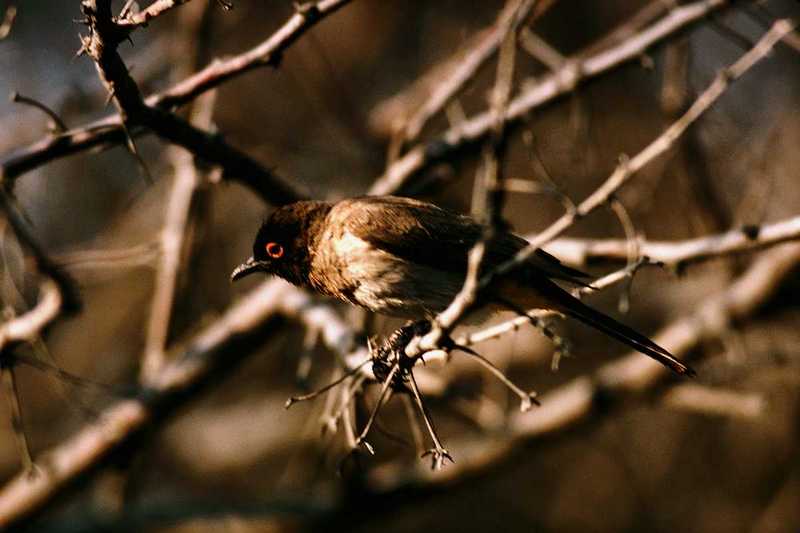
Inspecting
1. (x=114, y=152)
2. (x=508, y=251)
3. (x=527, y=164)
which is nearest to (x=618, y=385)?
(x=508, y=251)

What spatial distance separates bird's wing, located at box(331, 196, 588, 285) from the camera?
392 centimetres

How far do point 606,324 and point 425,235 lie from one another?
0.92 meters

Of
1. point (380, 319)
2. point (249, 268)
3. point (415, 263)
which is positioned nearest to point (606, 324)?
point (415, 263)

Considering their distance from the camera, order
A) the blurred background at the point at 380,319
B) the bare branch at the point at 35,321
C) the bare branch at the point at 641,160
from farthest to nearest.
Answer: the blurred background at the point at 380,319, the bare branch at the point at 35,321, the bare branch at the point at 641,160

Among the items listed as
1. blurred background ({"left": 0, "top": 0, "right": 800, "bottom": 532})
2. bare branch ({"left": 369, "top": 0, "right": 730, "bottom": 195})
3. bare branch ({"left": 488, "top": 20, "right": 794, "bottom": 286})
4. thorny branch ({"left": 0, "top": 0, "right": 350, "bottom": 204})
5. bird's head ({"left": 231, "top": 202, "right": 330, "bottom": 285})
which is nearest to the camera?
bare branch ({"left": 488, "top": 20, "right": 794, "bottom": 286})

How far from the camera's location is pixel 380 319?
5.84 meters

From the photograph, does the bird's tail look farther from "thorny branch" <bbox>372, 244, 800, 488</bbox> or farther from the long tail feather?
"thorny branch" <bbox>372, 244, 800, 488</bbox>

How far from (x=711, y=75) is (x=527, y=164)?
264cm

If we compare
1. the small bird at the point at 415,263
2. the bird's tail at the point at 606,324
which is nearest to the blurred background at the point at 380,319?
the small bird at the point at 415,263

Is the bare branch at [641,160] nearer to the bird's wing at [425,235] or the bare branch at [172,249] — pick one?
the bird's wing at [425,235]

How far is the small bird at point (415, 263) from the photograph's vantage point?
3.78 metres

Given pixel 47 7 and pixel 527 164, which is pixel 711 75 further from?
pixel 47 7

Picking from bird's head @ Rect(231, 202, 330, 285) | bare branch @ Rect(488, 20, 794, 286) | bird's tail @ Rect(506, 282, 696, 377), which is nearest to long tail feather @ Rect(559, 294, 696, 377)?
bird's tail @ Rect(506, 282, 696, 377)

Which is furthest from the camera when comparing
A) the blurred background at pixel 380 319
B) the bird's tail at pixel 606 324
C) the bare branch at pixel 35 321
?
the blurred background at pixel 380 319
